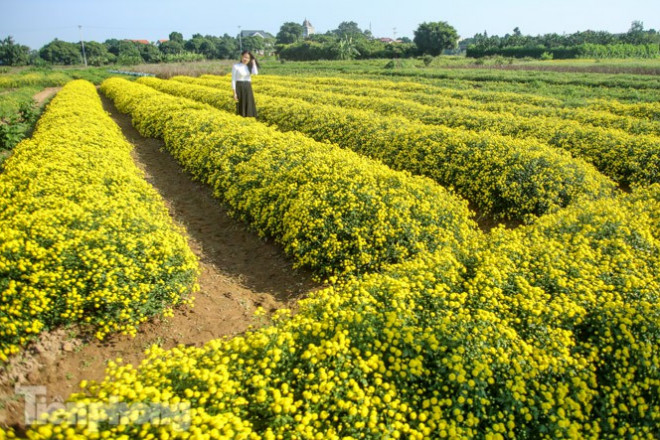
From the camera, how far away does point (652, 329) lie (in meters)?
3.07

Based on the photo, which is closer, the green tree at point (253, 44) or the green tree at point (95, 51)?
the green tree at point (95, 51)

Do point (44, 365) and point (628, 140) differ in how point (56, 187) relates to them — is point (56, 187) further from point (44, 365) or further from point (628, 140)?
point (628, 140)

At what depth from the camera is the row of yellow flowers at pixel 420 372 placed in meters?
2.32

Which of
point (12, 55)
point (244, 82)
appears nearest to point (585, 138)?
point (244, 82)

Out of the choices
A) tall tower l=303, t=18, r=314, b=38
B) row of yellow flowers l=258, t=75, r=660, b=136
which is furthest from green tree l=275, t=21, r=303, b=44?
row of yellow flowers l=258, t=75, r=660, b=136

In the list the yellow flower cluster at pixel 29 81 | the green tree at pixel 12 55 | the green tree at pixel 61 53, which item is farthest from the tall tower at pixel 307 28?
the yellow flower cluster at pixel 29 81

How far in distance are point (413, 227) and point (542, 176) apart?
2.99 meters

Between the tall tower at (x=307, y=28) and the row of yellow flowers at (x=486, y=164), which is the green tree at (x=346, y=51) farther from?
the tall tower at (x=307, y=28)

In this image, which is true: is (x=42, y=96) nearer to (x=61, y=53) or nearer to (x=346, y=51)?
(x=346, y=51)

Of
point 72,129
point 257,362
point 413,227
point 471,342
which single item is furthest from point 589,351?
point 72,129

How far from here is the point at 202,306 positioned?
492 centimetres

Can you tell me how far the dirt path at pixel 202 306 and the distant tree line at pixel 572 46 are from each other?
55.6 metres

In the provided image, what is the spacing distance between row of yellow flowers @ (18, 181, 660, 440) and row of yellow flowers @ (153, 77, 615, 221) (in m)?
3.44

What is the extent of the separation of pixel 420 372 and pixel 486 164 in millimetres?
5653
